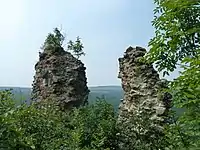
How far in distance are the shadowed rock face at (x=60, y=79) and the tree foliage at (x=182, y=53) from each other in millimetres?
9019

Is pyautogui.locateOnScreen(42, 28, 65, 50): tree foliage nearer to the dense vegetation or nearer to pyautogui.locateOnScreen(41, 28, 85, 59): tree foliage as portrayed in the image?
pyautogui.locateOnScreen(41, 28, 85, 59): tree foliage

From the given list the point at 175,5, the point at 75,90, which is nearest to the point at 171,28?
the point at 175,5

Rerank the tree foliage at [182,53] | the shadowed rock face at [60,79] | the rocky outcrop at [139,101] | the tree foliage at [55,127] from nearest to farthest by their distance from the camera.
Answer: the tree foliage at [55,127] → the tree foliage at [182,53] → the rocky outcrop at [139,101] → the shadowed rock face at [60,79]

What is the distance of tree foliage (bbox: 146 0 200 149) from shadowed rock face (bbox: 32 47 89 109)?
9.02m

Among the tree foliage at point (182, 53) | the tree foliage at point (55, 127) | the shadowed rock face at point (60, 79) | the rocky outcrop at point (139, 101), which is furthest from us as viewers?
the shadowed rock face at point (60, 79)

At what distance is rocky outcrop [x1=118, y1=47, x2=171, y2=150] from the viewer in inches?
397

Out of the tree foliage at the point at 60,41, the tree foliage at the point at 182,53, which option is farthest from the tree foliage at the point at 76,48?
the tree foliage at the point at 182,53

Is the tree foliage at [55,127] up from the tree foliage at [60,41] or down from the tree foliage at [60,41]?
down

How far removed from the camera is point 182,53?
4.63m

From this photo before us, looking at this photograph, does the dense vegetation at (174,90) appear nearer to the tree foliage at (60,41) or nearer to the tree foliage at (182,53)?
the tree foliage at (182,53)

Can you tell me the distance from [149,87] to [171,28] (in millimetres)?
6529

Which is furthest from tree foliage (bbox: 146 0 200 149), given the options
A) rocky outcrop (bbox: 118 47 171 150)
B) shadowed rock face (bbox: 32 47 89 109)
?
shadowed rock face (bbox: 32 47 89 109)

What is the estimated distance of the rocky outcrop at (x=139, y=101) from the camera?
1009 cm

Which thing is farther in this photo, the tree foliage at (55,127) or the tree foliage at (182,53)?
the tree foliage at (182,53)
